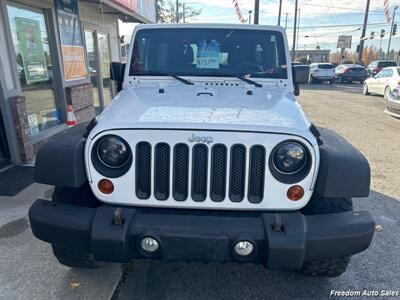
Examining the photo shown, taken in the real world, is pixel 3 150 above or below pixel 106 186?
below

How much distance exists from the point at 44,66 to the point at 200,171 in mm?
5423

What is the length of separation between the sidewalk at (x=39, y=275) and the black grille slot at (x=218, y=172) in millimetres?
1211

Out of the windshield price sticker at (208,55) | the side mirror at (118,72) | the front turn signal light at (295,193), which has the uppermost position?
the windshield price sticker at (208,55)

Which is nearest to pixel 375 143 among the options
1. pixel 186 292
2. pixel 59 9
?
pixel 186 292

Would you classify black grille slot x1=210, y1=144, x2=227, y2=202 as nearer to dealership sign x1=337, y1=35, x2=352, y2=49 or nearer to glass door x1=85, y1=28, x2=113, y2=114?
glass door x1=85, y1=28, x2=113, y2=114

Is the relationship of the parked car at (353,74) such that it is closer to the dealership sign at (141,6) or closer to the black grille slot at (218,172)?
the dealership sign at (141,6)

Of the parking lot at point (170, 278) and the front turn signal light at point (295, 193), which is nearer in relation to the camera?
the front turn signal light at point (295, 193)

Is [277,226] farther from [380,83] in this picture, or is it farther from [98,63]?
[380,83]

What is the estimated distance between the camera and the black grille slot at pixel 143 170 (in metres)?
2.08

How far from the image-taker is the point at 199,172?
208 centimetres

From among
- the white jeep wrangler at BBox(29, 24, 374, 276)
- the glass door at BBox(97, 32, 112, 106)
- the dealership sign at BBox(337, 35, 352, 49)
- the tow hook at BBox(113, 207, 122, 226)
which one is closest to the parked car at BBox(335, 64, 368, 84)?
the glass door at BBox(97, 32, 112, 106)

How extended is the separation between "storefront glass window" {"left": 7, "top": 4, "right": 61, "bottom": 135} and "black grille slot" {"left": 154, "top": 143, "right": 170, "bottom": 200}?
4.39m

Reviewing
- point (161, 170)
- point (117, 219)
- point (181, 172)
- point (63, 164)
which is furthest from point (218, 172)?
point (63, 164)

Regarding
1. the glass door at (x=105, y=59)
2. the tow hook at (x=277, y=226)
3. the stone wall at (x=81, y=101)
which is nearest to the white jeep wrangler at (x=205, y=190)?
the tow hook at (x=277, y=226)
